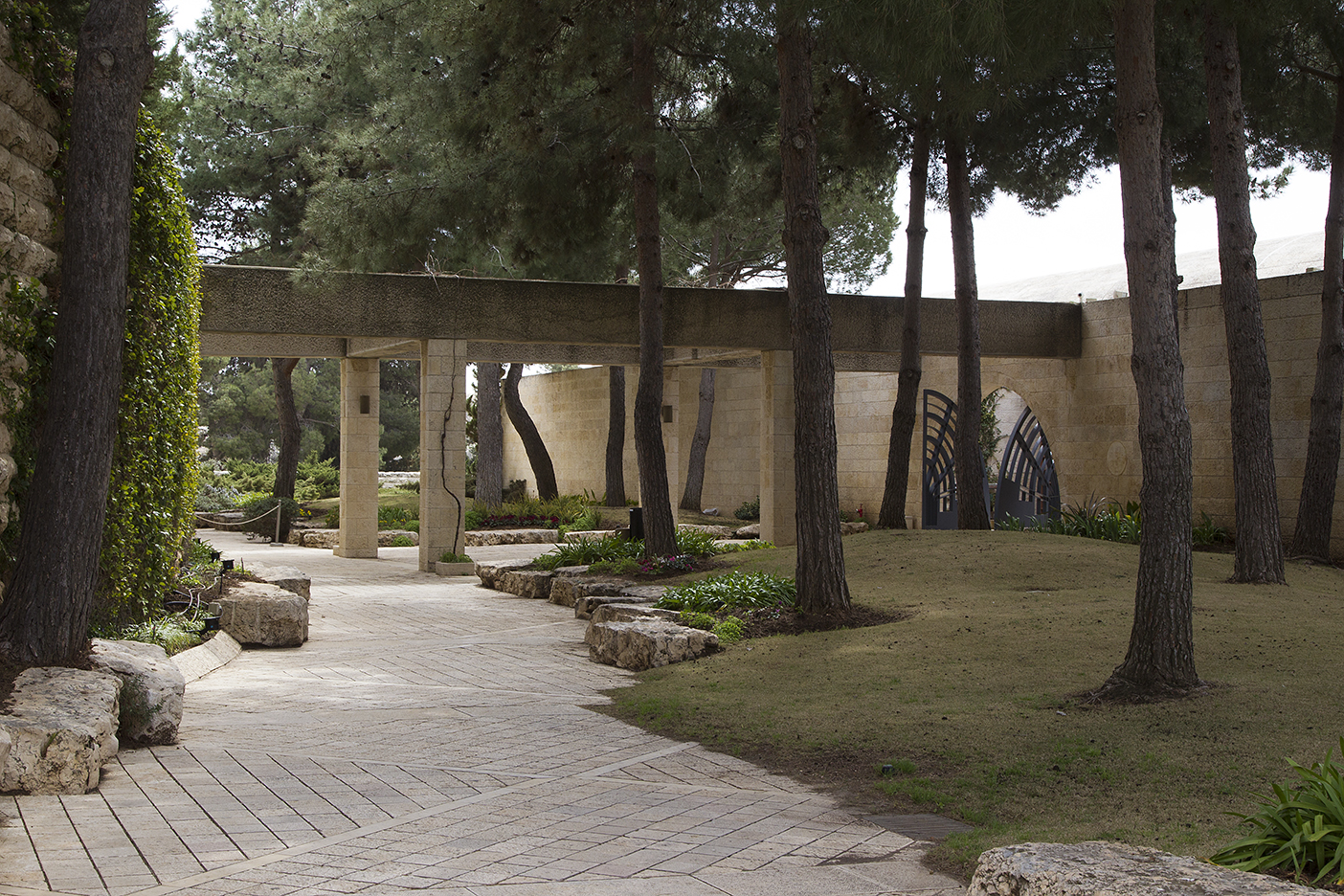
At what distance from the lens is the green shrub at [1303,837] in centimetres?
335

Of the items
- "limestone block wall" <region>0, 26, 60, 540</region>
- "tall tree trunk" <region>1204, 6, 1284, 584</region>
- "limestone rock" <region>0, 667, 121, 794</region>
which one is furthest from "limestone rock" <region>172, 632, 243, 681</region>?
"tall tree trunk" <region>1204, 6, 1284, 584</region>

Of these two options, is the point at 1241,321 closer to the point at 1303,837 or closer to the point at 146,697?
the point at 1303,837

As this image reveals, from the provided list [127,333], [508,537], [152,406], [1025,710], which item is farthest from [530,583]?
[1025,710]

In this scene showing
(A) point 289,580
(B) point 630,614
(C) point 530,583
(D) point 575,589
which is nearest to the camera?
(B) point 630,614

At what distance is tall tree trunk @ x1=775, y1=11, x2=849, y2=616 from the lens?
9602 mm

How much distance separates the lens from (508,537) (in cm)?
2123

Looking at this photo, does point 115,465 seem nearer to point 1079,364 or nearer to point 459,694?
point 459,694

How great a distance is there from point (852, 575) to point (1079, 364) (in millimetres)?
8832

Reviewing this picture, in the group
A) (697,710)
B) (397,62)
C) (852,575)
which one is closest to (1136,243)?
(697,710)

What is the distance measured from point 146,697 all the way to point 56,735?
3.68 ft

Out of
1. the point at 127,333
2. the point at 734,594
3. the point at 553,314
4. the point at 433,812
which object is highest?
the point at 553,314

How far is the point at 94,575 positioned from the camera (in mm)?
6352

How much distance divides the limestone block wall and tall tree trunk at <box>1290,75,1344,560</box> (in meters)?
13.2

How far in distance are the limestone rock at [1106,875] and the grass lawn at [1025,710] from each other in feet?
3.02
